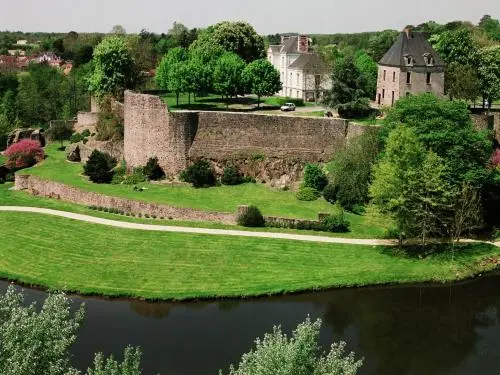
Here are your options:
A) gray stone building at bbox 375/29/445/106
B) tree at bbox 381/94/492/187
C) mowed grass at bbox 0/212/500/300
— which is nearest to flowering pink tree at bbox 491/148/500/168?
tree at bbox 381/94/492/187

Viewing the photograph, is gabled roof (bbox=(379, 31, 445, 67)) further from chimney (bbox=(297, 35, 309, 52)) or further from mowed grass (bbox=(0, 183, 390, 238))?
mowed grass (bbox=(0, 183, 390, 238))

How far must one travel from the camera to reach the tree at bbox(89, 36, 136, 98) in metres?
64.2

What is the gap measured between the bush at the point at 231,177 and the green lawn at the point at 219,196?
58 centimetres

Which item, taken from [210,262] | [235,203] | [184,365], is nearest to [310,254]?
[210,262]

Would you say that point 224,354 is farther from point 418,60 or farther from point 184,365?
point 418,60

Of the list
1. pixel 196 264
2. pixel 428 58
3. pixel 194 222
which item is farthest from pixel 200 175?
pixel 428 58

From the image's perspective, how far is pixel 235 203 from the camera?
4312 cm

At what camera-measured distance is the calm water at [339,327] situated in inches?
1011

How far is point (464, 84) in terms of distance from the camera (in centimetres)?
5597

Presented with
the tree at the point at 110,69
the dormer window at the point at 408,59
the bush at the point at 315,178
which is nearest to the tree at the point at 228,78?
the tree at the point at 110,69

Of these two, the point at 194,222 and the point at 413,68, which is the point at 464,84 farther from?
the point at 194,222

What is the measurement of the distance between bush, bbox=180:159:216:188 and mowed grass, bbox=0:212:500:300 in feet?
28.9

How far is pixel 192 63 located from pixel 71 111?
19042mm

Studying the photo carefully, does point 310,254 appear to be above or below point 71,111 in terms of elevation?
below
